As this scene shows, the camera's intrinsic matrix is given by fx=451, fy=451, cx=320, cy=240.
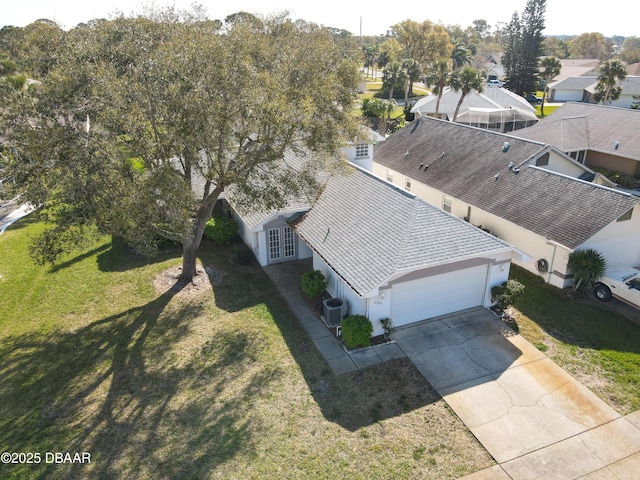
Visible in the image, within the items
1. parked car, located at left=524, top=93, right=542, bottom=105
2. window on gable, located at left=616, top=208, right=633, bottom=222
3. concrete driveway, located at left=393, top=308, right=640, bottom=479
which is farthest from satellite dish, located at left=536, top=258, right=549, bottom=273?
parked car, located at left=524, top=93, right=542, bottom=105

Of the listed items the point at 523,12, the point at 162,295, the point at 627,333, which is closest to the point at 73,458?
the point at 162,295

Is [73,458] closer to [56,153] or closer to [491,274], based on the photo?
[56,153]

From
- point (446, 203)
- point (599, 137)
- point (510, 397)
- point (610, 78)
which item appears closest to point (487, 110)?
point (599, 137)

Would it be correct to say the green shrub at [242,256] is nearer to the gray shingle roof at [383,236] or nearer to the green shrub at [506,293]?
the gray shingle roof at [383,236]

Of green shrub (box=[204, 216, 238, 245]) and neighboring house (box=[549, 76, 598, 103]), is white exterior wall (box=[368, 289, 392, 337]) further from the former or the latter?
neighboring house (box=[549, 76, 598, 103])

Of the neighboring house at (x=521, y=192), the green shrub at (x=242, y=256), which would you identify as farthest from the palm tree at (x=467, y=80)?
the green shrub at (x=242, y=256)

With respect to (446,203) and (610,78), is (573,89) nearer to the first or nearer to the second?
(610,78)
